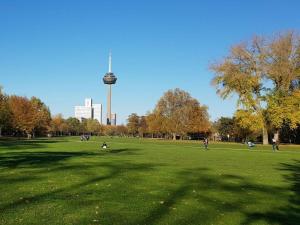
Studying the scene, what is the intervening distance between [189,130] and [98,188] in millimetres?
109684

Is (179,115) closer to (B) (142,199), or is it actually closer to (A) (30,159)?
(A) (30,159)

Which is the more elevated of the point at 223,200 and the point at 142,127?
the point at 142,127

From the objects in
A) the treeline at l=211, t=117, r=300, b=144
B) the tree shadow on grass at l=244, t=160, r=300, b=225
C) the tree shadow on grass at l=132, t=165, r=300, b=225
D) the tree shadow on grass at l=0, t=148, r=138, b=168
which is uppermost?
the treeline at l=211, t=117, r=300, b=144

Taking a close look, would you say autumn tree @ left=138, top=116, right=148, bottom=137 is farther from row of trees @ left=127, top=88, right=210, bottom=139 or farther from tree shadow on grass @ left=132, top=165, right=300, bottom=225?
tree shadow on grass @ left=132, top=165, right=300, bottom=225

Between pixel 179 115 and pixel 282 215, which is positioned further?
pixel 179 115

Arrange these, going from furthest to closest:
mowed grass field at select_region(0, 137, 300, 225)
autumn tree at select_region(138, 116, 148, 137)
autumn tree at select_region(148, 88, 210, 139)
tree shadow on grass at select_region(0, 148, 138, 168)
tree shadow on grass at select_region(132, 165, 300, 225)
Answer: autumn tree at select_region(138, 116, 148, 137) → autumn tree at select_region(148, 88, 210, 139) → tree shadow on grass at select_region(0, 148, 138, 168) → tree shadow on grass at select_region(132, 165, 300, 225) → mowed grass field at select_region(0, 137, 300, 225)

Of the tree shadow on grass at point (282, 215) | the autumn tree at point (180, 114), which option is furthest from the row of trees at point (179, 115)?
the tree shadow on grass at point (282, 215)

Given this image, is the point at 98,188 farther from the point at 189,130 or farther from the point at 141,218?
the point at 189,130

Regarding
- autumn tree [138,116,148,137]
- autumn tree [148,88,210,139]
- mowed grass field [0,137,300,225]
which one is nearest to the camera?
mowed grass field [0,137,300,225]

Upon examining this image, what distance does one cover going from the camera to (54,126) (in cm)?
18788

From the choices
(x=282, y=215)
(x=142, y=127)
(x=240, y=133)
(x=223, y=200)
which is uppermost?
(x=142, y=127)

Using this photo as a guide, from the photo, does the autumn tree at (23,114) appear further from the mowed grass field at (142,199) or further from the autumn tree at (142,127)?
the mowed grass field at (142,199)

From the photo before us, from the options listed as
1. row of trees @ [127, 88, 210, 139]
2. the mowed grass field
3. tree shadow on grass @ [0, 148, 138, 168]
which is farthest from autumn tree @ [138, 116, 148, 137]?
the mowed grass field

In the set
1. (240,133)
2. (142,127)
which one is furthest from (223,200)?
(142,127)
